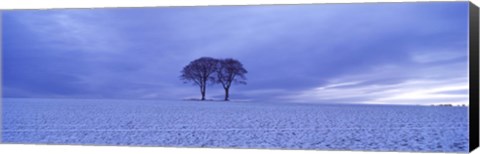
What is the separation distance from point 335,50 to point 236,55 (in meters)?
1.84

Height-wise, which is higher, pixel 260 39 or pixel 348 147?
pixel 260 39

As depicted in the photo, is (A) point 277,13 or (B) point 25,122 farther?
(B) point 25,122

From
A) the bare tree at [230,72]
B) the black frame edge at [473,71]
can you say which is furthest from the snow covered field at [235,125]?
the bare tree at [230,72]

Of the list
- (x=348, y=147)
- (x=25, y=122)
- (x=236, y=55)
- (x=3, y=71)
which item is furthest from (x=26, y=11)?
(x=348, y=147)

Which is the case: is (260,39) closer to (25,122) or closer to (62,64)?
(62,64)

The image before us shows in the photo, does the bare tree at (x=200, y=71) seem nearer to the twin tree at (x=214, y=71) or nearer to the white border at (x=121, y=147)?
the twin tree at (x=214, y=71)

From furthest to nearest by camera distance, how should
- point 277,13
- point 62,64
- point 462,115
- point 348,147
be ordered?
point 62,64 → point 277,13 → point 348,147 → point 462,115

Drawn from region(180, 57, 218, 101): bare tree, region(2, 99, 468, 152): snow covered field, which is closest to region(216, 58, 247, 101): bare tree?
region(180, 57, 218, 101): bare tree

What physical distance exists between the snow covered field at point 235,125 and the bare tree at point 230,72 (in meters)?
0.47

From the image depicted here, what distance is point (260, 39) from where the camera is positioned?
1532 cm

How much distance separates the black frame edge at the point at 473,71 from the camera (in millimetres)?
11633

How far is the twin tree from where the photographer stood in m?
15.3

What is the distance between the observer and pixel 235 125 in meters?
15.8

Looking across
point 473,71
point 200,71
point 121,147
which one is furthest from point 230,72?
point 473,71
